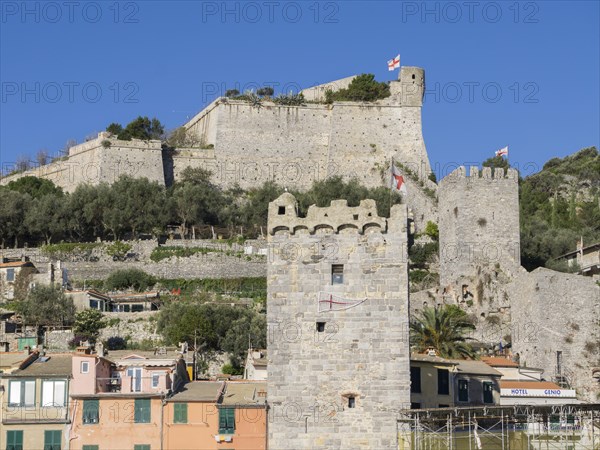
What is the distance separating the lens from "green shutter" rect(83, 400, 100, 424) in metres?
39.1

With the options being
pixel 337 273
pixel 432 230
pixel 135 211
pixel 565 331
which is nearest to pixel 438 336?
pixel 565 331

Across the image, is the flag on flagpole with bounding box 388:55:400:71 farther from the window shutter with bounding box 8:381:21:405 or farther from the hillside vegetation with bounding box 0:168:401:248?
the window shutter with bounding box 8:381:21:405

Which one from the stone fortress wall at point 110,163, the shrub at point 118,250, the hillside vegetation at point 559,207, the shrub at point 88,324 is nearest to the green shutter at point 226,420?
the shrub at point 88,324

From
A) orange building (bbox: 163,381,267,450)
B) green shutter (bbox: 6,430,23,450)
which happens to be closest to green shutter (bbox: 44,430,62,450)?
green shutter (bbox: 6,430,23,450)

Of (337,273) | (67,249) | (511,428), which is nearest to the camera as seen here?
(337,273)

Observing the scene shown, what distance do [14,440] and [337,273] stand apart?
35.1ft

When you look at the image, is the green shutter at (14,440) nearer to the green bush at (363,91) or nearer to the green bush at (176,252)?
the green bush at (176,252)

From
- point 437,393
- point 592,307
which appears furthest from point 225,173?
point 437,393

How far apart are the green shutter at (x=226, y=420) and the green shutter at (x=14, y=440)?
5718mm

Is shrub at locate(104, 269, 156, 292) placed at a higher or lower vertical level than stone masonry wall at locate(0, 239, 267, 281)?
lower

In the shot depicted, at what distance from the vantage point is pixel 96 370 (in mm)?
40188

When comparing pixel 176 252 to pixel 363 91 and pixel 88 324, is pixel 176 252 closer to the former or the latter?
pixel 88 324

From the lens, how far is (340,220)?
36438 mm

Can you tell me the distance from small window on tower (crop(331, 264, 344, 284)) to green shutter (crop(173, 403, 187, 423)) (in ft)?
21.4
